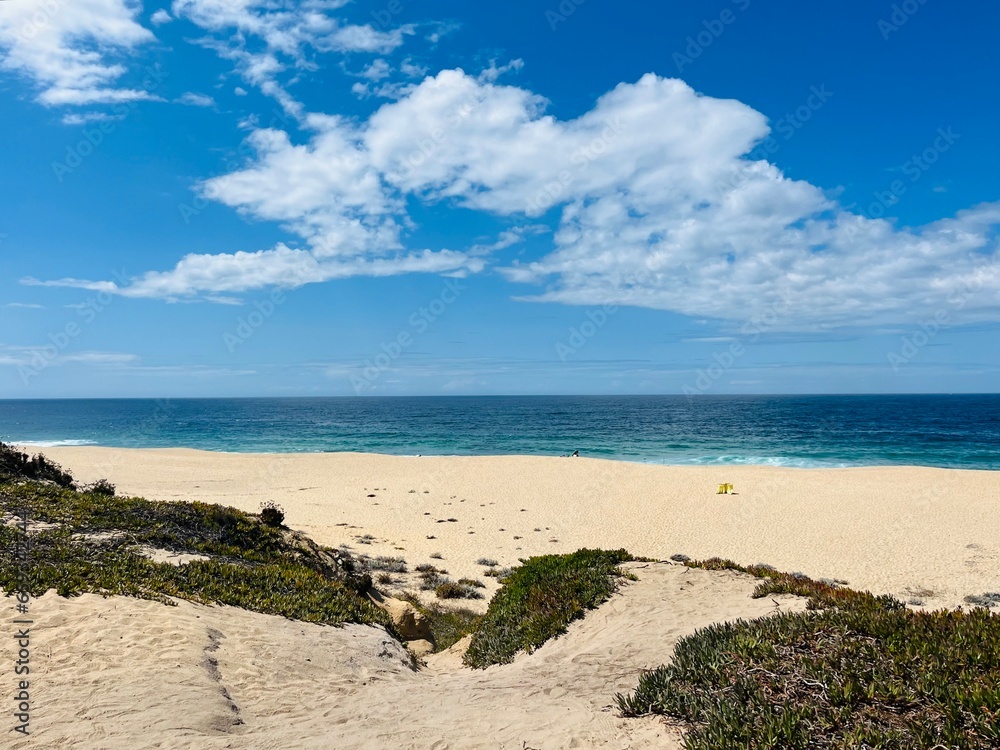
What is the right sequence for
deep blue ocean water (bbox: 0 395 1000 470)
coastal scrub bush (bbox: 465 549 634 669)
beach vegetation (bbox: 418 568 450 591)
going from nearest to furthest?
coastal scrub bush (bbox: 465 549 634 669) → beach vegetation (bbox: 418 568 450 591) → deep blue ocean water (bbox: 0 395 1000 470)

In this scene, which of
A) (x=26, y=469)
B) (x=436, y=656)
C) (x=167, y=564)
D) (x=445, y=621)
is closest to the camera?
(x=167, y=564)

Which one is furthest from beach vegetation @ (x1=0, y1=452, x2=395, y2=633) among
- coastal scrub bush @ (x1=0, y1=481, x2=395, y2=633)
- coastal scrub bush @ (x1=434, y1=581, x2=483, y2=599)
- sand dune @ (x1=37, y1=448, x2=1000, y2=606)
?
sand dune @ (x1=37, y1=448, x2=1000, y2=606)

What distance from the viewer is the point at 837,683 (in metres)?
5.32

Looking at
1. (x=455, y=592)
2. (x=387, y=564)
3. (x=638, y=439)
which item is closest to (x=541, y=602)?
(x=455, y=592)

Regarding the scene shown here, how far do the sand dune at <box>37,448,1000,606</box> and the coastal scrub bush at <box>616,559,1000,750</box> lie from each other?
1225 centimetres

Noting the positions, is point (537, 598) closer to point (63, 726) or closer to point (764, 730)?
point (764, 730)

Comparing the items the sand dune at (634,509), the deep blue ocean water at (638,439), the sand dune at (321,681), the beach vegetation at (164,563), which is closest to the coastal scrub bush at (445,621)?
the beach vegetation at (164,563)

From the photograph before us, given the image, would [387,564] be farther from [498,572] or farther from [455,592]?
[498,572]

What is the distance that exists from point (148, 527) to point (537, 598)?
8869 mm

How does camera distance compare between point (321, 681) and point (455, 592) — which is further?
point (455, 592)

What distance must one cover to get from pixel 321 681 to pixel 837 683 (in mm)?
6404

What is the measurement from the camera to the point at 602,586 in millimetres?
10609

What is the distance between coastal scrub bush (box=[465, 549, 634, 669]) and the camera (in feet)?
31.7

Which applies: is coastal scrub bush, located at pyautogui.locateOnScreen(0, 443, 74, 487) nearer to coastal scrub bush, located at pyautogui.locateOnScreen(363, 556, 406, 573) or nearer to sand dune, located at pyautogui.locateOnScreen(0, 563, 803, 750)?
coastal scrub bush, located at pyautogui.locateOnScreen(363, 556, 406, 573)
